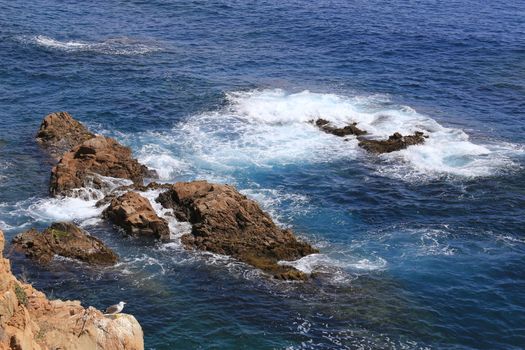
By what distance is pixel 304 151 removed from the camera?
62.5m

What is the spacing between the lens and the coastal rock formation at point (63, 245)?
142ft

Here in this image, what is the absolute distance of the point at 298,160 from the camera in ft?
199

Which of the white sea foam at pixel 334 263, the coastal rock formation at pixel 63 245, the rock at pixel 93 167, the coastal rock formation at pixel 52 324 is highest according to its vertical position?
the coastal rock formation at pixel 52 324

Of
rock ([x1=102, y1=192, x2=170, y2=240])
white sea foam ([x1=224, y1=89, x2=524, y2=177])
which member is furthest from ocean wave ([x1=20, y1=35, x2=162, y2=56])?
rock ([x1=102, y1=192, x2=170, y2=240])

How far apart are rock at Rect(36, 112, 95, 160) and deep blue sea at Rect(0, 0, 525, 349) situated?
146 centimetres

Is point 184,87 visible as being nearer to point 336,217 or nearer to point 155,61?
point 155,61

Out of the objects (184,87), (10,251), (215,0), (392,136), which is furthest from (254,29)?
(10,251)

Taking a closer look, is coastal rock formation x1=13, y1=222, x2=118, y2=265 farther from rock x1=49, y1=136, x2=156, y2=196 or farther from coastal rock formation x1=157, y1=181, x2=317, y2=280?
rock x1=49, y1=136, x2=156, y2=196

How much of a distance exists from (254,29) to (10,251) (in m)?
61.2

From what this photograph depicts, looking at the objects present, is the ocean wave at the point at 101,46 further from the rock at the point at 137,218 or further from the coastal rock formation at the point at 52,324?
the coastal rock formation at the point at 52,324

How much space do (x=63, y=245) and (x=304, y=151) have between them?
26.0m

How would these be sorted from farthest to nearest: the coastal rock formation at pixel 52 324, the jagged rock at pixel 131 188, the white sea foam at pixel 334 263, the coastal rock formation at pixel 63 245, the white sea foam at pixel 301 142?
the white sea foam at pixel 301 142 → the jagged rock at pixel 131 188 → the white sea foam at pixel 334 263 → the coastal rock formation at pixel 63 245 → the coastal rock formation at pixel 52 324

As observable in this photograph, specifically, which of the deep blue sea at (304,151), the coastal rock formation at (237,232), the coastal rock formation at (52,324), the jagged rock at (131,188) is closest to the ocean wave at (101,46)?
the deep blue sea at (304,151)

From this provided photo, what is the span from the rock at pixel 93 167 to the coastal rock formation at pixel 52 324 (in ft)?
80.9
